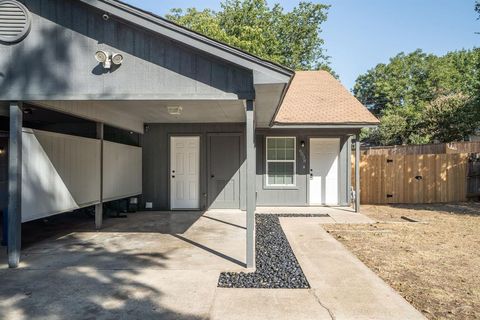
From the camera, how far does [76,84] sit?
4.54 m

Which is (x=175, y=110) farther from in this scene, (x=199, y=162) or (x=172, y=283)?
(x=172, y=283)

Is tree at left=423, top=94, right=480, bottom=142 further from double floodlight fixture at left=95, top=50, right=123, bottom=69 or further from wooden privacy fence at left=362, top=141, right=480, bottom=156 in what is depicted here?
double floodlight fixture at left=95, top=50, right=123, bottom=69

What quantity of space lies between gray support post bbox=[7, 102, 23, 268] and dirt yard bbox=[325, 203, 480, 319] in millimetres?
4960

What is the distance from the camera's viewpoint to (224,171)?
951 centimetres

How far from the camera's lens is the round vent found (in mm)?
4457

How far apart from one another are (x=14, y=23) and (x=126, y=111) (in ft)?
10.4

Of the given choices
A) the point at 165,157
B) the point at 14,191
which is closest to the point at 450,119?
the point at 165,157

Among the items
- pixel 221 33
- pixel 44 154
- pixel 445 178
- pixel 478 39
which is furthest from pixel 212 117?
pixel 221 33

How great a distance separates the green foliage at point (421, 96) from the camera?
67.3 ft

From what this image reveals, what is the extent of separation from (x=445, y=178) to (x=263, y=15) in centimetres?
1832

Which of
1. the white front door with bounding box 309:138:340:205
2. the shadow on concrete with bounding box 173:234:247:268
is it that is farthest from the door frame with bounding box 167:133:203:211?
the white front door with bounding box 309:138:340:205

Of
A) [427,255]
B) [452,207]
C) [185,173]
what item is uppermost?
[185,173]

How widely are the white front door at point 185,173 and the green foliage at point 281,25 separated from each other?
15.4m

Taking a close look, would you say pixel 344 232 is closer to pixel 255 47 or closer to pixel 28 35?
pixel 28 35
